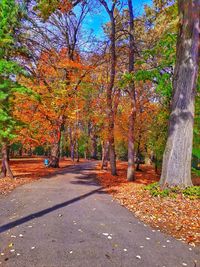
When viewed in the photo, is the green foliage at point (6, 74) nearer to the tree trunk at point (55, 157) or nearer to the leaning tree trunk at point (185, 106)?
the leaning tree trunk at point (185, 106)

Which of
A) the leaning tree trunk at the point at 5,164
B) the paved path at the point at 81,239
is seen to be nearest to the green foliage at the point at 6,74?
the leaning tree trunk at the point at 5,164

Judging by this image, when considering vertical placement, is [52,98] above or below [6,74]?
above

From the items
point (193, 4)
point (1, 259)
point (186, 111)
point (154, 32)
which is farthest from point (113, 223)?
point (154, 32)

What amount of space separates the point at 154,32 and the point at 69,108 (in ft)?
29.9

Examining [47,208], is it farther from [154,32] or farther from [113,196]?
[154,32]

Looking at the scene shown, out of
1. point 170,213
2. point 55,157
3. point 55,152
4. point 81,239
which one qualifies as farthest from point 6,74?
point 55,157

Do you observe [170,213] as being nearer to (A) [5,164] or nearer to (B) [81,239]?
(B) [81,239]

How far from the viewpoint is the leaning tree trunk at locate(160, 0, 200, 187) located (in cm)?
870

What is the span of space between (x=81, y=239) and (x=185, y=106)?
5.97 m

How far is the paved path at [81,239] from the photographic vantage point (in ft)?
13.5

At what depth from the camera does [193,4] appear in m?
8.63

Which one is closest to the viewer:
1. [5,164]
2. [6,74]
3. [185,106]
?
[185,106]

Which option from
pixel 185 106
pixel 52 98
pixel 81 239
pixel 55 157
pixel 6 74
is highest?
pixel 52 98

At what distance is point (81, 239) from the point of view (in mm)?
4953
